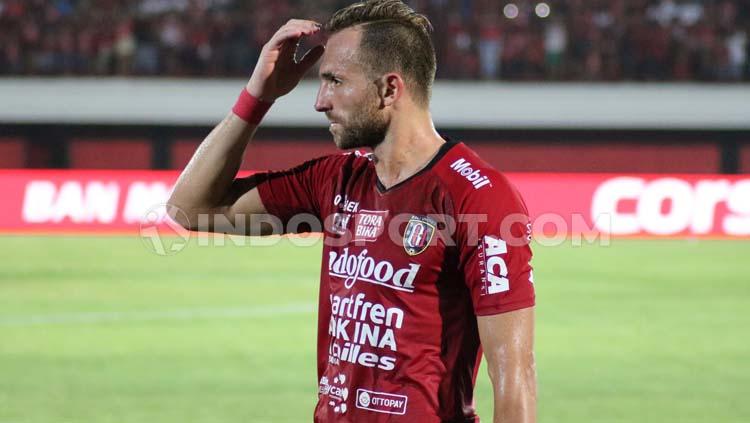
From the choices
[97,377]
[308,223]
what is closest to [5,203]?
[97,377]

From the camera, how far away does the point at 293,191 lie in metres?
3.79

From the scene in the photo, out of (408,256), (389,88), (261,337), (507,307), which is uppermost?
(389,88)

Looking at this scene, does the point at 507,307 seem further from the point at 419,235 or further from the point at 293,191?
the point at 293,191

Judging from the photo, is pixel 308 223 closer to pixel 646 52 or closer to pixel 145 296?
pixel 145 296

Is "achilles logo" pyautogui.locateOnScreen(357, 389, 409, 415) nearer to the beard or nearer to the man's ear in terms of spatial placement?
the beard

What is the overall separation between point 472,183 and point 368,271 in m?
0.42

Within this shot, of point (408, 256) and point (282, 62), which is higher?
point (282, 62)

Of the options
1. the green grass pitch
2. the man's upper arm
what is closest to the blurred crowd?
the green grass pitch

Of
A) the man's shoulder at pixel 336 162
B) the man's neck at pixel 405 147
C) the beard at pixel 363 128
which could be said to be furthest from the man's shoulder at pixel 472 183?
the man's shoulder at pixel 336 162

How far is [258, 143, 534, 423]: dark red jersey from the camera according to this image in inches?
120

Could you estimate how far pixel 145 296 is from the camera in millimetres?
13898

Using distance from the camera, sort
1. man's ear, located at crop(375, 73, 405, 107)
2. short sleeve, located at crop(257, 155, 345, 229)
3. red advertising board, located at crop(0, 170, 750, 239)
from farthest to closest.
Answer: red advertising board, located at crop(0, 170, 750, 239) → short sleeve, located at crop(257, 155, 345, 229) → man's ear, located at crop(375, 73, 405, 107)

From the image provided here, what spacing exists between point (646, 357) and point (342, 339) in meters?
7.47

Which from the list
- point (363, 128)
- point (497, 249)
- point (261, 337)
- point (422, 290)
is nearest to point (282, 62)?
point (363, 128)
